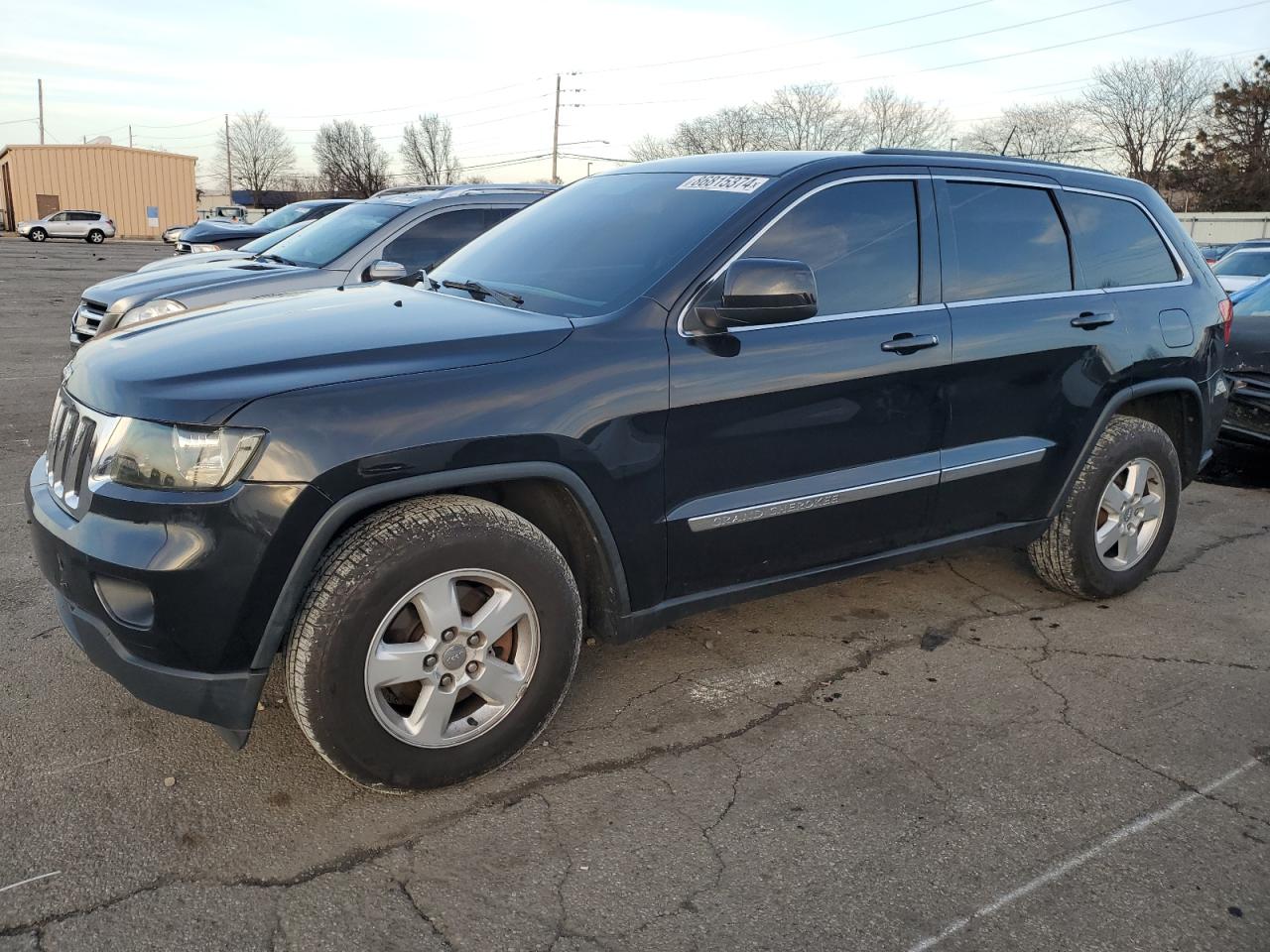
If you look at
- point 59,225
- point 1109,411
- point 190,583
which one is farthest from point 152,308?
point 59,225

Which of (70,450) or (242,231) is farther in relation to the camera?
(242,231)

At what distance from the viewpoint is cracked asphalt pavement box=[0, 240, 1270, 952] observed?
2.49 meters

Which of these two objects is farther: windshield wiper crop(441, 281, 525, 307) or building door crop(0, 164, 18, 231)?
building door crop(0, 164, 18, 231)

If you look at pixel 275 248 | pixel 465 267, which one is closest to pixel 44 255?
pixel 275 248

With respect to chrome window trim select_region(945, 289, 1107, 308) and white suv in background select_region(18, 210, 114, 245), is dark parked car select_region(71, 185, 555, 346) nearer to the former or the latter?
chrome window trim select_region(945, 289, 1107, 308)

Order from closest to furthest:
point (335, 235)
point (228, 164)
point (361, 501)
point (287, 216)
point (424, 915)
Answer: point (424, 915) → point (361, 501) → point (335, 235) → point (287, 216) → point (228, 164)

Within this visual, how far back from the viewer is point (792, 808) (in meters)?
3.00

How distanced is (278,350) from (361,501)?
522 mm

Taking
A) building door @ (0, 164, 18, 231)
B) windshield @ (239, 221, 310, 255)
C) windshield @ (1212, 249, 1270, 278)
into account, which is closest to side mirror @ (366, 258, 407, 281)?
windshield @ (239, 221, 310, 255)

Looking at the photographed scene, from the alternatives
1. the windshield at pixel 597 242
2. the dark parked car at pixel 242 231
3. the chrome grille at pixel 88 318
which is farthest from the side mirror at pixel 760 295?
the dark parked car at pixel 242 231

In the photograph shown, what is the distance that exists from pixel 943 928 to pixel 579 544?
4.77 ft

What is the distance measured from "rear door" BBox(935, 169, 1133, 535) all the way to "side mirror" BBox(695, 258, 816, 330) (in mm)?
916

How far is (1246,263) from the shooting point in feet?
47.9

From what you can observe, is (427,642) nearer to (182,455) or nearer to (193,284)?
(182,455)
